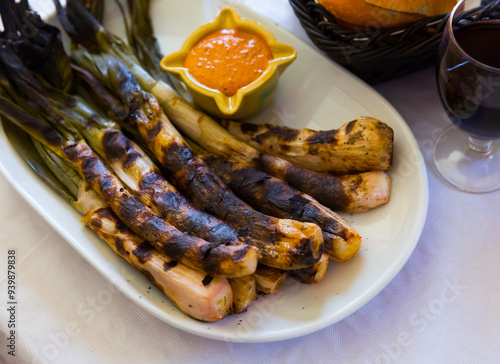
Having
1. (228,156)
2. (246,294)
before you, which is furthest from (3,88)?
(246,294)

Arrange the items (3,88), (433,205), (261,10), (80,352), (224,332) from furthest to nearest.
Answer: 1. (261,10)
2. (3,88)
3. (433,205)
4. (80,352)
5. (224,332)

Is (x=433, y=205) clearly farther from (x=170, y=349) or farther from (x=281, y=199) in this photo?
(x=170, y=349)

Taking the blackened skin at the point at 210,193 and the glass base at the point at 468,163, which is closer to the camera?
the blackened skin at the point at 210,193

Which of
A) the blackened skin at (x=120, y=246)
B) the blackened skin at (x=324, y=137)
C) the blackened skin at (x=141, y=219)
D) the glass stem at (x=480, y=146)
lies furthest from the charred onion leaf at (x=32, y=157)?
the glass stem at (x=480, y=146)

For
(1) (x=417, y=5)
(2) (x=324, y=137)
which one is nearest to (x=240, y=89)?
(2) (x=324, y=137)

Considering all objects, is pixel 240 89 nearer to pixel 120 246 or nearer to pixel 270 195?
pixel 270 195

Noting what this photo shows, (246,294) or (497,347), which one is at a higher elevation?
(246,294)

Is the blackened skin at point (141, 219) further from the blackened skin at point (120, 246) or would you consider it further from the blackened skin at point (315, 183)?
the blackened skin at point (315, 183)
